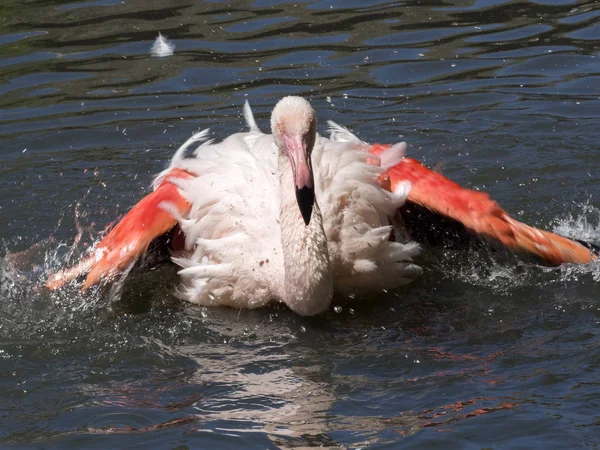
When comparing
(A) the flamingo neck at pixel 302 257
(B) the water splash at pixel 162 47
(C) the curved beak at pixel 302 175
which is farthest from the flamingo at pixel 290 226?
(B) the water splash at pixel 162 47

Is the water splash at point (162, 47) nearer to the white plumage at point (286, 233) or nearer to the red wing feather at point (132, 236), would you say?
the red wing feather at point (132, 236)

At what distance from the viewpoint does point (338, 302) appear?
20.0 feet

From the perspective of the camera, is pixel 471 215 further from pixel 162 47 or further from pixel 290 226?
pixel 162 47

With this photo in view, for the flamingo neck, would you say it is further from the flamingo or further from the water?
the water

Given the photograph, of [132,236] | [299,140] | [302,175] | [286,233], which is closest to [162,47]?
[132,236]

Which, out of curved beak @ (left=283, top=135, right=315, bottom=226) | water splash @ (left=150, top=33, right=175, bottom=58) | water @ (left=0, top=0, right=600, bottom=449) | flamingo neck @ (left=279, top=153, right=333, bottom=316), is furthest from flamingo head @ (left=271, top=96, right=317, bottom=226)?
water splash @ (left=150, top=33, right=175, bottom=58)

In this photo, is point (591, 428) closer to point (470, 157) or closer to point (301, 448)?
point (301, 448)

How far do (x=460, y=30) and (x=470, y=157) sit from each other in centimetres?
279

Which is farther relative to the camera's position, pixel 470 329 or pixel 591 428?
pixel 470 329

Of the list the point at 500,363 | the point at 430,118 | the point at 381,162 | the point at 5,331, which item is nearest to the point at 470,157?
the point at 430,118

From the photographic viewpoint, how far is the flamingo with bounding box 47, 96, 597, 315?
225 inches

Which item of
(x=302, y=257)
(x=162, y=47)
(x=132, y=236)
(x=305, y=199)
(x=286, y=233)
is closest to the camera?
(x=305, y=199)

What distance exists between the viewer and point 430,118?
896cm

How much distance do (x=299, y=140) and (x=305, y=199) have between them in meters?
0.37
